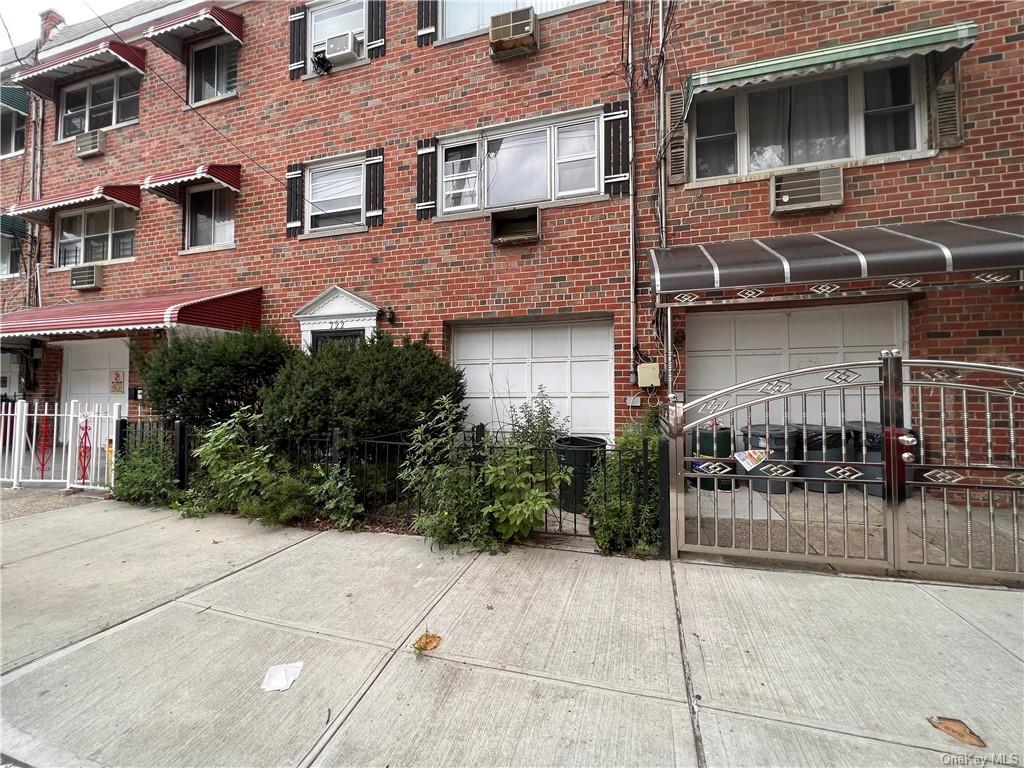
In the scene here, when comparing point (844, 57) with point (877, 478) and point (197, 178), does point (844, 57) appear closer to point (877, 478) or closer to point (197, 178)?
point (877, 478)

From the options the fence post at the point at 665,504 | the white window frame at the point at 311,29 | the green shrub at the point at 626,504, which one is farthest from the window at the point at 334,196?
the fence post at the point at 665,504

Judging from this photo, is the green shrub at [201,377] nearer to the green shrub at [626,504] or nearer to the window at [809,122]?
the green shrub at [626,504]

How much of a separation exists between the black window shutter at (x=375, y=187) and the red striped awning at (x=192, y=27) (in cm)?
433

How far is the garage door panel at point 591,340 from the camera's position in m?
6.84

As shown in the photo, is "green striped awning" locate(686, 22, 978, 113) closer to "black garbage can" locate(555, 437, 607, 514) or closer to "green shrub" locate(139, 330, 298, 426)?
"black garbage can" locate(555, 437, 607, 514)

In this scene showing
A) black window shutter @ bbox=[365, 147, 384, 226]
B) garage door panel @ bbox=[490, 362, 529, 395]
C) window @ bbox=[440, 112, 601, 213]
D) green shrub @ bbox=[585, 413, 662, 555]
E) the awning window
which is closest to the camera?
green shrub @ bbox=[585, 413, 662, 555]

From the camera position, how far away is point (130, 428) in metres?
6.46

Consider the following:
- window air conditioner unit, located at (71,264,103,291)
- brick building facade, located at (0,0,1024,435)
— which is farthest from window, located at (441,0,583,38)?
window air conditioner unit, located at (71,264,103,291)

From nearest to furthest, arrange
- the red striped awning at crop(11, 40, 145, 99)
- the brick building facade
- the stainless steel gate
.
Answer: the stainless steel gate < the brick building facade < the red striped awning at crop(11, 40, 145, 99)

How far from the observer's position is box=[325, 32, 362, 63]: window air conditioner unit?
26.3ft

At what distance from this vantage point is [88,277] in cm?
984

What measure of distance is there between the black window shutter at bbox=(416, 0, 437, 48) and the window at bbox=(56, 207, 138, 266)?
760 centimetres

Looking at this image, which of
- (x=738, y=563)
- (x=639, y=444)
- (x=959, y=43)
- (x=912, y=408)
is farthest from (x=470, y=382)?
(x=959, y=43)

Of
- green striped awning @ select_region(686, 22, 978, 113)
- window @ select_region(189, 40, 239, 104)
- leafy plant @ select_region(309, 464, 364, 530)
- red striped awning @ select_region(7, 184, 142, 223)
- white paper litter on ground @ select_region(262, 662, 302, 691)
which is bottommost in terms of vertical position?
white paper litter on ground @ select_region(262, 662, 302, 691)
